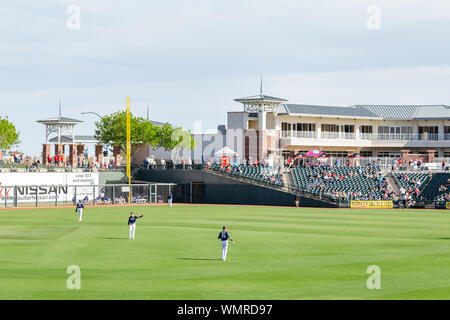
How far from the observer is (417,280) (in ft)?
68.3

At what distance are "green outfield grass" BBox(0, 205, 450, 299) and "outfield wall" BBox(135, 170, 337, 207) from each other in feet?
88.2

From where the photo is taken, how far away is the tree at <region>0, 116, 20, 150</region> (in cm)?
10469

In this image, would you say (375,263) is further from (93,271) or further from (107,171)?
(107,171)

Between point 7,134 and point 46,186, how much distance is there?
40.3m

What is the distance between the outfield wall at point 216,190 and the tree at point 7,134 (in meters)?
33.6

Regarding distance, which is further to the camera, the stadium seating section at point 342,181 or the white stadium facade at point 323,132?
the white stadium facade at point 323,132

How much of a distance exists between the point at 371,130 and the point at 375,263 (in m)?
77.7

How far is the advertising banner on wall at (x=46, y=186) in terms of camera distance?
224 ft

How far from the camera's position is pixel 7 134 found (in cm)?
10512

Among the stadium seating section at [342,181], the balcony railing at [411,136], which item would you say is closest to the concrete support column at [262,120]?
the stadium seating section at [342,181]

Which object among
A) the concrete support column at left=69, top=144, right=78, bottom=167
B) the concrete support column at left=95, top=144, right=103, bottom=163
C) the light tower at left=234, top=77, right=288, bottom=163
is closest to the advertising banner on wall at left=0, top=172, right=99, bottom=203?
the concrete support column at left=69, top=144, right=78, bottom=167

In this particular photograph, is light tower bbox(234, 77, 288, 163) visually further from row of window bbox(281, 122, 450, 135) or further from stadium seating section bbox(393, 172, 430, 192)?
stadium seating section bbox(393, 172, 430, 192)

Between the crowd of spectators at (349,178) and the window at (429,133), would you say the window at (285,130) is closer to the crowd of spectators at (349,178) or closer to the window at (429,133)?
the crowd of spectators at (349,178)

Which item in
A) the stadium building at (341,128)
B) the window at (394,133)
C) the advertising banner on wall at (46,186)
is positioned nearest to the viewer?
the advertising banner on wall at (46,186)
